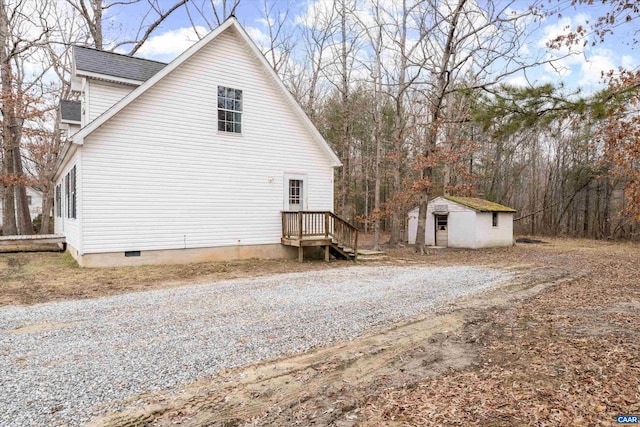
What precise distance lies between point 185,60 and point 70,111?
6044 millimetres

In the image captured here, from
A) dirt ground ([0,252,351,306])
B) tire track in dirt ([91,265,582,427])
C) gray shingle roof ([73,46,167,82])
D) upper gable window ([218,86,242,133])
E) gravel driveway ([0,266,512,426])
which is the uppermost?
gray shingle roof ([73,46,167,82])

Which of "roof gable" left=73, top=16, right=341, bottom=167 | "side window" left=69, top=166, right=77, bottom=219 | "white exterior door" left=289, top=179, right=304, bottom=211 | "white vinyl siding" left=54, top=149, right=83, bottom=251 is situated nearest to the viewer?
"roof gable" left=73, top=16, right=341, bottom=167

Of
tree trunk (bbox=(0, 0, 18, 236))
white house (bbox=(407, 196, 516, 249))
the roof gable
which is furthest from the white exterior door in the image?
tree trunk (bbox=(0, 0, 18, 236))

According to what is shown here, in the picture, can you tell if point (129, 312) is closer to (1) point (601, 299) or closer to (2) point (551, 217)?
(1) point (601, 299)

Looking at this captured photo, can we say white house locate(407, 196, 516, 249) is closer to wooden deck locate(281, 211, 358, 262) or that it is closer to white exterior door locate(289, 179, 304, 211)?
wooden deck locate(281, 211, 358, 262)

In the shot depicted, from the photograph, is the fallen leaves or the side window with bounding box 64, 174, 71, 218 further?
the side window with bounding box 64, 174, 71, 218

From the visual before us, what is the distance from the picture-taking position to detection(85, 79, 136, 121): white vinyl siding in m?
11.4

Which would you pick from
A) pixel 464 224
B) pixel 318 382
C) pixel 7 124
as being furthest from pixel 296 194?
pixel 7 124

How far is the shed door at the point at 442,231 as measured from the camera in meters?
21.2

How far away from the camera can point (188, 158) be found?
456 inches

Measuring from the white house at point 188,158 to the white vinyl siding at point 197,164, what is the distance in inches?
1.2

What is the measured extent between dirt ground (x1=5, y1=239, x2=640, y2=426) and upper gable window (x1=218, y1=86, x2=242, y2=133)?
901 centimetres

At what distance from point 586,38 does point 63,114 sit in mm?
15844

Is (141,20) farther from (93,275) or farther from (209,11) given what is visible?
(93,275)
